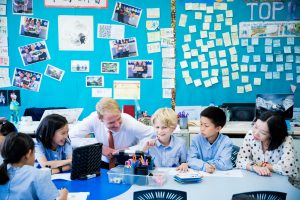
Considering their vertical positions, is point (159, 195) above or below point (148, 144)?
below

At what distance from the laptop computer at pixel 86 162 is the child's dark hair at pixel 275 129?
3.91 feet

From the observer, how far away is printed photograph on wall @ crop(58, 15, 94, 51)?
179 inches

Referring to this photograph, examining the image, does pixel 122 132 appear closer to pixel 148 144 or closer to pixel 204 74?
pixel 148 144

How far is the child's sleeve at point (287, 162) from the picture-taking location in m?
2.23

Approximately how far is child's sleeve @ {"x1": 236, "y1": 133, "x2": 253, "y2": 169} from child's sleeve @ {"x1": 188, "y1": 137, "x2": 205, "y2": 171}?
26 cm

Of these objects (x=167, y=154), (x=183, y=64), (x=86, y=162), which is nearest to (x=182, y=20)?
(x=183, y=64)

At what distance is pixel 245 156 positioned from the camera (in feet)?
7.98

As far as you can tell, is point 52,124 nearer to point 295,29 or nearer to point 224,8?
point 224,8

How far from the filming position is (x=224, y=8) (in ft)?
14.6

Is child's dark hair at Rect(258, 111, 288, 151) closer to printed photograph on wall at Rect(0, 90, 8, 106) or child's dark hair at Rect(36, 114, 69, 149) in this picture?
child's dark hair at Rect(36, 114, 69, 149)

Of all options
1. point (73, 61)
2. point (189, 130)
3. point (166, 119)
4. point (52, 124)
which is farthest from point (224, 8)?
point (52, 124)

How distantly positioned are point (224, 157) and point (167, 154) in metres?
0.41

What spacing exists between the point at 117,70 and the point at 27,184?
3.08 meters

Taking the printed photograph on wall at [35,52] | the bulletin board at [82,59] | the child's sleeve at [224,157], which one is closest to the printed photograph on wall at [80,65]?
the bulletin board at [82,59]
